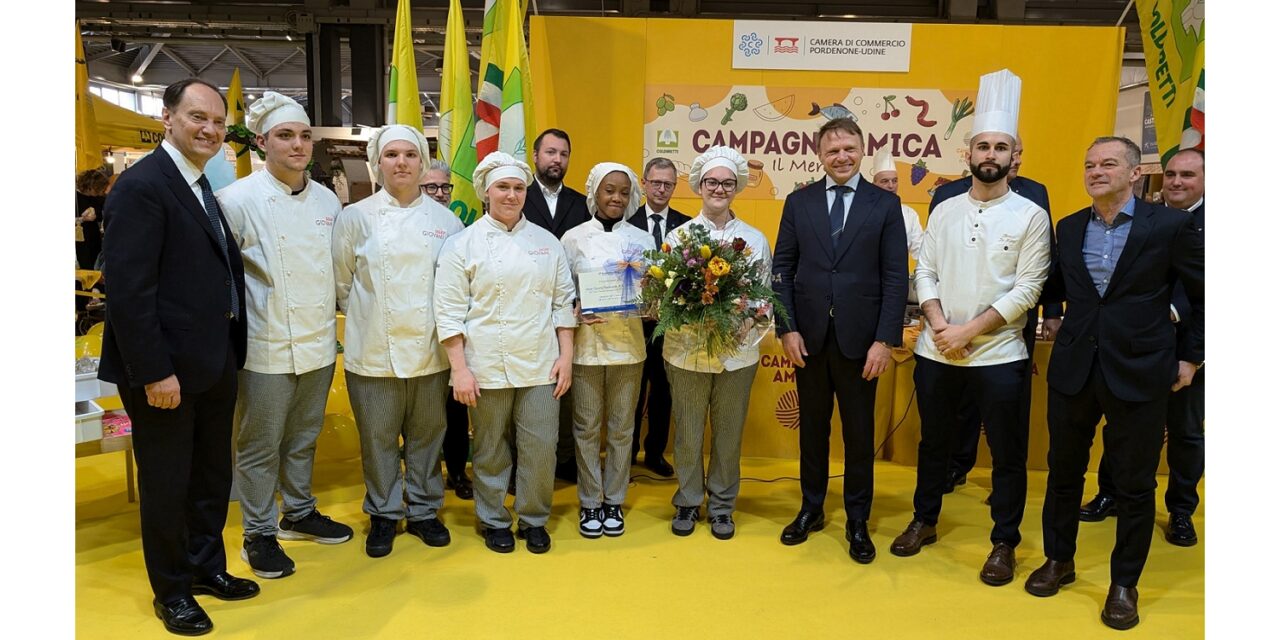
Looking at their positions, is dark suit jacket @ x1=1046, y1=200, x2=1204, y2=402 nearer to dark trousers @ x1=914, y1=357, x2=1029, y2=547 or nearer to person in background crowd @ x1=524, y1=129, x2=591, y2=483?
dark trousers @ x1=914, y1=357, x2=1029, y2=547

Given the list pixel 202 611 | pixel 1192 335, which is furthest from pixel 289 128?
pixel 1192 335

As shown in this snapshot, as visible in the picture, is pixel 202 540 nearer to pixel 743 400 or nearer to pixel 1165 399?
pixel 743 400

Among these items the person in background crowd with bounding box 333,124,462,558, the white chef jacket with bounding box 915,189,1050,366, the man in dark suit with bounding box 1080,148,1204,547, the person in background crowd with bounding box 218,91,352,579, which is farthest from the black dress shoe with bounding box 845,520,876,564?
Result: the person in background crowd with bounding box 218,91,352,579

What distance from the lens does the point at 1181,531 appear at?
3.54m

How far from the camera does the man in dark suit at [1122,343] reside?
2.62m

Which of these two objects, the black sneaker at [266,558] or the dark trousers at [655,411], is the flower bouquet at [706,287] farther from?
the black sneaker at [266,558]

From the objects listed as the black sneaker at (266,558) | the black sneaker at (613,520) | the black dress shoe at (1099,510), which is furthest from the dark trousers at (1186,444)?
the black sneaker at (266,558)

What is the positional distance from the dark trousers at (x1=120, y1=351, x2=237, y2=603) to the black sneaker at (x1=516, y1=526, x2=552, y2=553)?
117 centimetres

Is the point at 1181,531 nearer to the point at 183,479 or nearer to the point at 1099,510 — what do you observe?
the point at 1099,510

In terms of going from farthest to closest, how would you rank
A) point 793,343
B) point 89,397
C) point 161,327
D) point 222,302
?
1. point 89,397
2. point 793,343
3. point 222,302
4. point 161,327

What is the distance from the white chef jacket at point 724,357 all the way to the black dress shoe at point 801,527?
0.76m

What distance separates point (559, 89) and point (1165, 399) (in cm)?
446

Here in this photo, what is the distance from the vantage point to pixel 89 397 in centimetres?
375

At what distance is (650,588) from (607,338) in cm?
105
